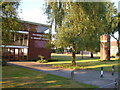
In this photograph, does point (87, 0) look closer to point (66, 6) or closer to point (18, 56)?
point (66, 6)

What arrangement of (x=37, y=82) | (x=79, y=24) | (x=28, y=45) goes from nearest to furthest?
(x=37, y=82)
(x=79, y=24)
(x=28, y=45)

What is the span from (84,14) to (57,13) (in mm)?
3143

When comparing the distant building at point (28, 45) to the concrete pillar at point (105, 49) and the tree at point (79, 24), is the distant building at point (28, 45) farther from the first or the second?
the concrete pillar at point (105, 49)

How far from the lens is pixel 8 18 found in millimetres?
9883

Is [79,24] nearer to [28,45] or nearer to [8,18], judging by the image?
[8,18]

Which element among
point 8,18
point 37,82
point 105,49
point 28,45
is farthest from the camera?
point 105,49

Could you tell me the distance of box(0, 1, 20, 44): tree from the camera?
9.47 meters

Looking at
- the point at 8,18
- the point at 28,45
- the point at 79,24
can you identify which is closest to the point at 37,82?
the point at 8,18

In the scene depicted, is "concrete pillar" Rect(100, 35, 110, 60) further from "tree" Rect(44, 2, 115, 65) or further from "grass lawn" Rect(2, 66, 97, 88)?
"grass lawn" Rect(2, 66, 97, 88)

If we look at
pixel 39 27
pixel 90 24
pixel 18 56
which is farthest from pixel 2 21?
pixel 39 27

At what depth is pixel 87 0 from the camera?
14.4m

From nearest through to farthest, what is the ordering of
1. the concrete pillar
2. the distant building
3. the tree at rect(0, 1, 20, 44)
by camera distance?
the tree at rect(0, 1, 20, 44) < the distant building < the concrete pillar

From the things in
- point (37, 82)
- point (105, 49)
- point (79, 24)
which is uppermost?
point (79, 24)

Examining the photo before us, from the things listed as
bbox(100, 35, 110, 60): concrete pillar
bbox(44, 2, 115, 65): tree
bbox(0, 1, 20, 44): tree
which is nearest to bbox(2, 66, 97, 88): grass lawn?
bbox(0, 1, 20, 44): tree
